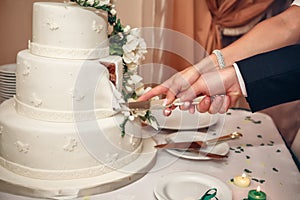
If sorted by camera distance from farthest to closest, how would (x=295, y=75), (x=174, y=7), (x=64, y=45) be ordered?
(x=174, y=7) < (x=64, y=45) < (x=295, y=75)

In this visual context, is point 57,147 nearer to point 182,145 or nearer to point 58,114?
point 58,114

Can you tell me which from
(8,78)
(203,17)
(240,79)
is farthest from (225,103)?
(203,17)

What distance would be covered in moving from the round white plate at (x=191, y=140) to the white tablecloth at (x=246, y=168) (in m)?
0.02

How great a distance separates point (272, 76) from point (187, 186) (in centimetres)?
40

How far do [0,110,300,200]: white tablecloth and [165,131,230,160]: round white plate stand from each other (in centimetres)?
2

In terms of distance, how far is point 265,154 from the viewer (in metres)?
1.41

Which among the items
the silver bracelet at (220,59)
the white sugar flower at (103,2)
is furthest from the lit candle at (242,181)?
the white sugar flower at (103,2)

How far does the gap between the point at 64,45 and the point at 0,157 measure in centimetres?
40

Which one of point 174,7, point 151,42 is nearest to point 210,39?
point 174,7

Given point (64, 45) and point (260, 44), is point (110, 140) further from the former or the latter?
point (260, 44)

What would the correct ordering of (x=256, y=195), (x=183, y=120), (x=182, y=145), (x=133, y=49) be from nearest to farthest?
1. (x=256, y=195)
2. (x=133, y=49)
3. (x=182, y=145)
4. (x=183, y=120)

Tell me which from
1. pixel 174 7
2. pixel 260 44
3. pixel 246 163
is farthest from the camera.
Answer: pixel 174 7

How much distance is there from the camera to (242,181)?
1.17m

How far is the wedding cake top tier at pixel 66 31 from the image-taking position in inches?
45.0
